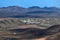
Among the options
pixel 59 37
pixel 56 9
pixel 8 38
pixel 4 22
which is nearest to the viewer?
pixel 59 37

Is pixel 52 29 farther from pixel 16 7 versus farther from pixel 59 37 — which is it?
pixel 16 7

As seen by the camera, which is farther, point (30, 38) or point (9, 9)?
point (9, 9)

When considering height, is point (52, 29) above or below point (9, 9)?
below

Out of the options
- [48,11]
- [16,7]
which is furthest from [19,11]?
[48,11]

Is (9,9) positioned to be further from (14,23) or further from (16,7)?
(14,23)

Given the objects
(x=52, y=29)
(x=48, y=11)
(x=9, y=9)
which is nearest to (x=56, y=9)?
(x=48, y=11)

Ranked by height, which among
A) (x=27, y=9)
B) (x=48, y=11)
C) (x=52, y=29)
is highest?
(x=27, y=9)

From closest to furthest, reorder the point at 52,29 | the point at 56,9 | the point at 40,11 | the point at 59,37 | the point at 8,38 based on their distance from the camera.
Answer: the point at 59,37 → the point at 8,38 → the point at 52,29 → the point at 40,11 → the point at 56,9

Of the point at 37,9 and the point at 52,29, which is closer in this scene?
the point at 52,29

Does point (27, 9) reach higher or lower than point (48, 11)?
higher
